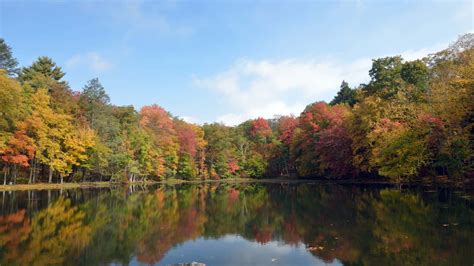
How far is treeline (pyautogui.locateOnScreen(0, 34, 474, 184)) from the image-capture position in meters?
28.9

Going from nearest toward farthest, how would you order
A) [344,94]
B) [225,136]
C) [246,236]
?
[246,236] < [344,94] < [225,136]

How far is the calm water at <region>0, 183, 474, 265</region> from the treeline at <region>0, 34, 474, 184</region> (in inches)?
483

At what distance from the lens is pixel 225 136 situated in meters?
64.1

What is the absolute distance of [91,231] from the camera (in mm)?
12938

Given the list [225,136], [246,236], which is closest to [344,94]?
[225,136]

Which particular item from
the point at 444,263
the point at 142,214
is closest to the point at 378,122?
the point at 142,214

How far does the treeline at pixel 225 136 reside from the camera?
2889cm

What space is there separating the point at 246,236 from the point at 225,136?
51.9 metres

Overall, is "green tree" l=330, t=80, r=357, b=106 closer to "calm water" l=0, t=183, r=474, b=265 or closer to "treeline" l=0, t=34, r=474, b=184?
"treeline" l=0, t=34, r=474, b=184

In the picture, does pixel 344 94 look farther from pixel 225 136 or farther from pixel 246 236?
pixel 246 236

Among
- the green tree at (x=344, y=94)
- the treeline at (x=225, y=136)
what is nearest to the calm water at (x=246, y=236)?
the treeline at (x=225, y=136)

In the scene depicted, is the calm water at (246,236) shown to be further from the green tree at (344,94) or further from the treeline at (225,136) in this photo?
the green tree at (344,94)

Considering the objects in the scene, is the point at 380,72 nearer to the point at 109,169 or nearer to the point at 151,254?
the point at 109,169

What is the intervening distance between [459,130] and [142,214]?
22.8 meters
